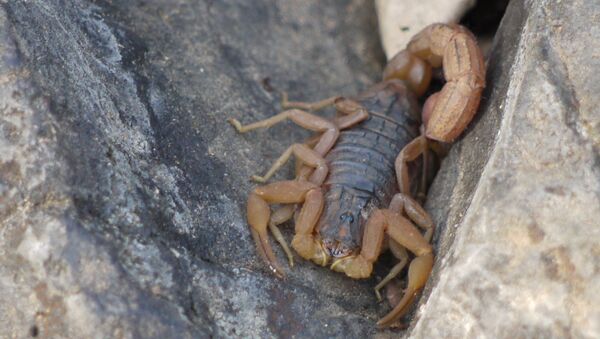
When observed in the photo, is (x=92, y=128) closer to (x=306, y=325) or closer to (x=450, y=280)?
(x=306, y=325)

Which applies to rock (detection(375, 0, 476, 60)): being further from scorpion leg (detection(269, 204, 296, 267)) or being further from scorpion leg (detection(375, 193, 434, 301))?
scorpion leg (detection(269, 204, 296, 267))

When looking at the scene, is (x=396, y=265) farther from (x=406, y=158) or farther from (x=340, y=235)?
(x=406, y=158)

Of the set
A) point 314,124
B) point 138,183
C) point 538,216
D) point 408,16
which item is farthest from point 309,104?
point 538,216

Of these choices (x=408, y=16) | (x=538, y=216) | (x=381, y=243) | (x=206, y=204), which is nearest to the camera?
(x=538, y=216)

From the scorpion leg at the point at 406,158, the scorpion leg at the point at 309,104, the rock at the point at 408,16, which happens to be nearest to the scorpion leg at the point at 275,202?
the scorpion leg at the point at 406,158

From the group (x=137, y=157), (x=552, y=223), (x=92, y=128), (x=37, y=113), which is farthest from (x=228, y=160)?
(x=552, y=223)

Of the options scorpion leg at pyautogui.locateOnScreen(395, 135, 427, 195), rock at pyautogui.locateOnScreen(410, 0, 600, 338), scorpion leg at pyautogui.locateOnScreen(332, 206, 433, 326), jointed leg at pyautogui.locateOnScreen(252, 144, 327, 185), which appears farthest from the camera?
scorpion leg at pyautogui.locateOnScreen(395, 135, 427, 195)

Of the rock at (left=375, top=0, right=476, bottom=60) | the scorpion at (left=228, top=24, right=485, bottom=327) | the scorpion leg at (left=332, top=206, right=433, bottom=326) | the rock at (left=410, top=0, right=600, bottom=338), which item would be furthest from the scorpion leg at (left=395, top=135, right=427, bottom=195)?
the rock at (left=375, top=0, right=476, bottom=60)
